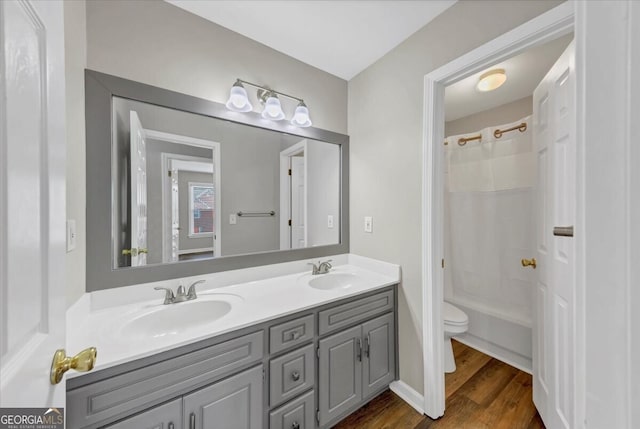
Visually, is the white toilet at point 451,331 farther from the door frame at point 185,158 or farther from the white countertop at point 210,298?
the door frame at point 185,158

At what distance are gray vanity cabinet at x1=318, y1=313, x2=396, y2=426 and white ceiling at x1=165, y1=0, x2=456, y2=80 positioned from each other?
184 centimetres

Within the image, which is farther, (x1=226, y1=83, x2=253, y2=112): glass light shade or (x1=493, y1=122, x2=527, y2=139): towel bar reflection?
(x1=493, y1=122, x2=527, y2=139): towel bar reflection

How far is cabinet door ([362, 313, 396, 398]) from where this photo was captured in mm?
1481

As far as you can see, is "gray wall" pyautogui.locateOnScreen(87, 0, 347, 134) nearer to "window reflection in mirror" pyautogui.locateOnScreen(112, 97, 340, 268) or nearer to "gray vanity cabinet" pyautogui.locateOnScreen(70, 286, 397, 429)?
"window reflection in mirror" pyautogui.locateOnScreen(112, 97, 340, 268)

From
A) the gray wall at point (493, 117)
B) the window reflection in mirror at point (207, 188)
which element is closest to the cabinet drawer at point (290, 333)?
the window reflection in mirror at point (207, 188)

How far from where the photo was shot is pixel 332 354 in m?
1.33

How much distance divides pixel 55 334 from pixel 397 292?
1630 mm

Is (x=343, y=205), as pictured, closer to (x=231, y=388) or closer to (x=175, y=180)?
(x=175, y=180)

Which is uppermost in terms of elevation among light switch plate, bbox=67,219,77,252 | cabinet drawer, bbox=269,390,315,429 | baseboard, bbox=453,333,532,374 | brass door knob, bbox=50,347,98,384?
light switch plate, bbox=67,219,77,252

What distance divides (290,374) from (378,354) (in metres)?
0.66

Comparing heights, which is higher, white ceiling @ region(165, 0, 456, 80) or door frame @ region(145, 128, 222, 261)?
white ceiling @ region(165, 0, 456, 80)

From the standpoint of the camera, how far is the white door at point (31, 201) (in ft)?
1.23

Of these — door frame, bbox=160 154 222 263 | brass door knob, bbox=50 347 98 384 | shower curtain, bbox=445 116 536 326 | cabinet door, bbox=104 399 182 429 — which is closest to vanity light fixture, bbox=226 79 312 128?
door frame, bbox=160 154 222 263

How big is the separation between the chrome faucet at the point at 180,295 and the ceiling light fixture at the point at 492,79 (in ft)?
8.14
